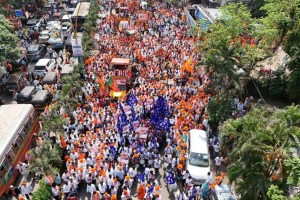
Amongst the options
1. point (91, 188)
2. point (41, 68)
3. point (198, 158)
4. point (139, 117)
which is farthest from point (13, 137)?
point (41, 68)

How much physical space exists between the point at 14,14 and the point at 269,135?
31935 mm

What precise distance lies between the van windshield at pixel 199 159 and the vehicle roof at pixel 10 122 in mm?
7930

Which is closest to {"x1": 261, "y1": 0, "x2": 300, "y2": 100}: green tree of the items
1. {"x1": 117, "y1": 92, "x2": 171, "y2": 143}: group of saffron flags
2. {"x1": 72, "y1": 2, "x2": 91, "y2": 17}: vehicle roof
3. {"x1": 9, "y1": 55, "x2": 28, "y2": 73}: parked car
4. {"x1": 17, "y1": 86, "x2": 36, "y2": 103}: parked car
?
{"x1": 117, "y1": 92, "x2": 171, "y2": 143}: group of saffron flags

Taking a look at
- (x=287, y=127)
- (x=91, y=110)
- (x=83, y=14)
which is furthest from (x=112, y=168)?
(x=83, y=14)

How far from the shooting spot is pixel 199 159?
14.5m

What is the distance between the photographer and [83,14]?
34000 millimetres

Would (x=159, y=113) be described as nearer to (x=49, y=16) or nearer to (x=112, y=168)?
(x=112, y=168)

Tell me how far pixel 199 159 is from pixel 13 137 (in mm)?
8311

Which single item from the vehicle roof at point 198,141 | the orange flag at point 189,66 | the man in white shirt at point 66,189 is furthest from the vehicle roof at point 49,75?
the vehicle roof at point 198,141

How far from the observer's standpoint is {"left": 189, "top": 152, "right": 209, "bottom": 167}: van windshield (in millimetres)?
14391

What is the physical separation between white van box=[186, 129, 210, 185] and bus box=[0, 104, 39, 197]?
7.65 meters

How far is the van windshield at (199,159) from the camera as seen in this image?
14.4 metres

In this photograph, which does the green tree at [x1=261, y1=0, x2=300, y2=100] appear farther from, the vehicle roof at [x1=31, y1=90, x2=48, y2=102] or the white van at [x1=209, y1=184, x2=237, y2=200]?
the vehicle roof at [x1=31, y1=90, x2=48, y2=102]

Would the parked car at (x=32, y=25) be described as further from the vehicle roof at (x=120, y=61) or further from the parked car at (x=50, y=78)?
the vehicle roof at (x=120, y=61)
